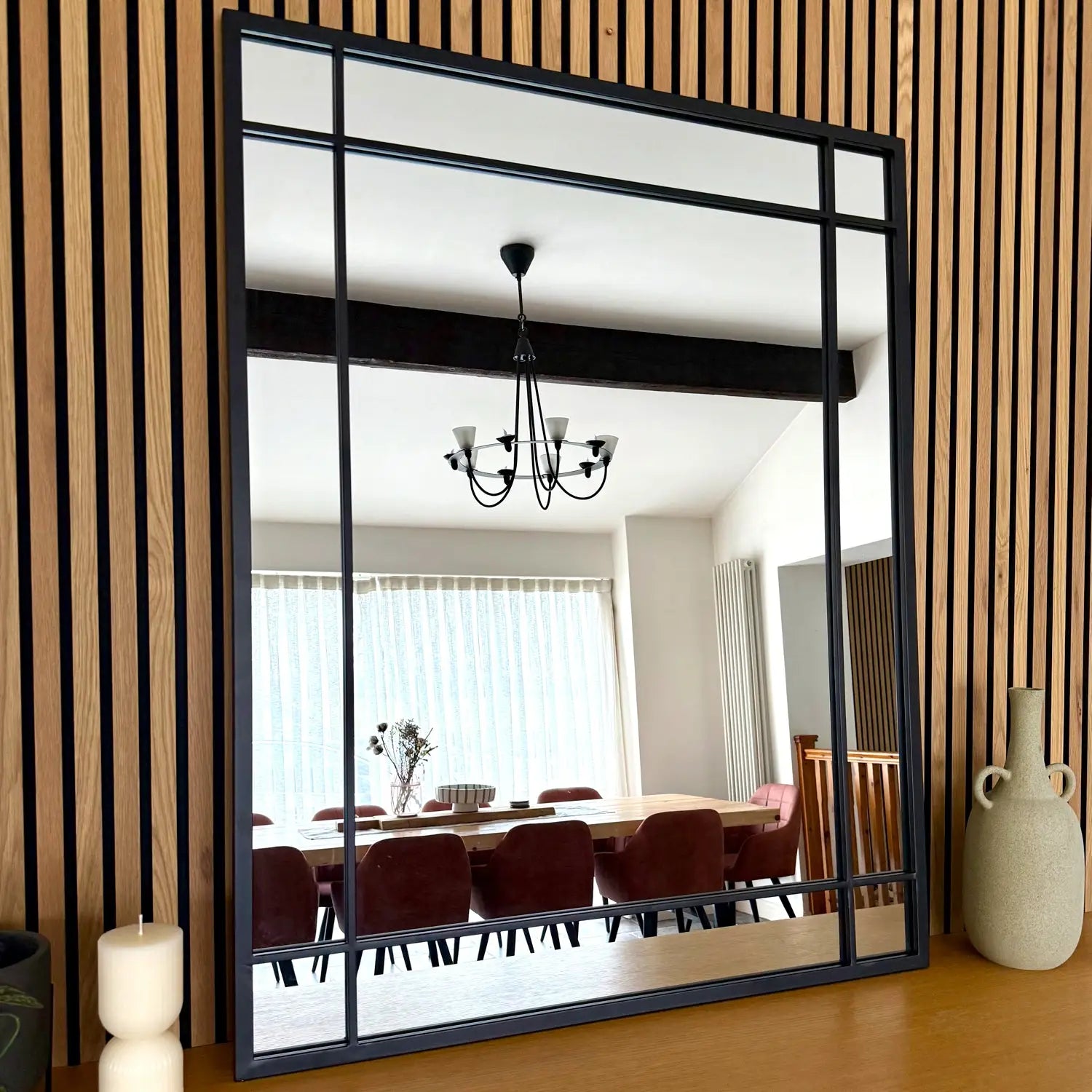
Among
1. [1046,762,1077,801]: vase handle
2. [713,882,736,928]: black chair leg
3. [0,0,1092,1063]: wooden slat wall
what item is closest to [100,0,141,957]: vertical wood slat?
[0,0,1092,1063]: wooden slat wall

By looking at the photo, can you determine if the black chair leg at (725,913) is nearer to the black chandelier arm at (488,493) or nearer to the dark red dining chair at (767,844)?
the dark red dining chair at (767,844)

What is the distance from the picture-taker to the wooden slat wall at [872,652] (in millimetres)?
1811

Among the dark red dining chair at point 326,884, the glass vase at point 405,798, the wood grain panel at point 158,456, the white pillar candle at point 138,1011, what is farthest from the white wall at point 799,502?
the white pillar candle at point 138,1011

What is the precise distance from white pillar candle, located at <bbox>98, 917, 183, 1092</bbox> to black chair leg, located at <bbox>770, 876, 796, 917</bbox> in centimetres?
93

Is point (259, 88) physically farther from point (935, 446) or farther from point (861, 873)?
point (861, 873)

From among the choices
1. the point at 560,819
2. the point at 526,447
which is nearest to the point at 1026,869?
the point at 560,819

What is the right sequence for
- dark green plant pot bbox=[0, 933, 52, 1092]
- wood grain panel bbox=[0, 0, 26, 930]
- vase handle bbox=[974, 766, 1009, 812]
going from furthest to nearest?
vase handle bbox=[974, 766, 1009, 812], wood grain panel bbox=[0, 0, 26, 930], dark green plant pot bbox=[0, 933, 52, 1092]

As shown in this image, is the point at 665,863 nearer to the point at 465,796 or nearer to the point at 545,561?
the point at 465,796

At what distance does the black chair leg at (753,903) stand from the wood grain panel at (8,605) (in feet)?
3.41

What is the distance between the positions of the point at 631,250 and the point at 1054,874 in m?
1.20

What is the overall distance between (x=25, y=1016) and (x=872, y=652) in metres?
1.34

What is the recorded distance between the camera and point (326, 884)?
1.45 m

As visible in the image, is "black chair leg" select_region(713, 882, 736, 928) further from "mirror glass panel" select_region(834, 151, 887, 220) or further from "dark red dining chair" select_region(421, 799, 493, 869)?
"mirror glass panel" select_region(834, 151, 887, 220)

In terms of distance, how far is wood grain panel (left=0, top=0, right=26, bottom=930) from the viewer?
4.42 ft
